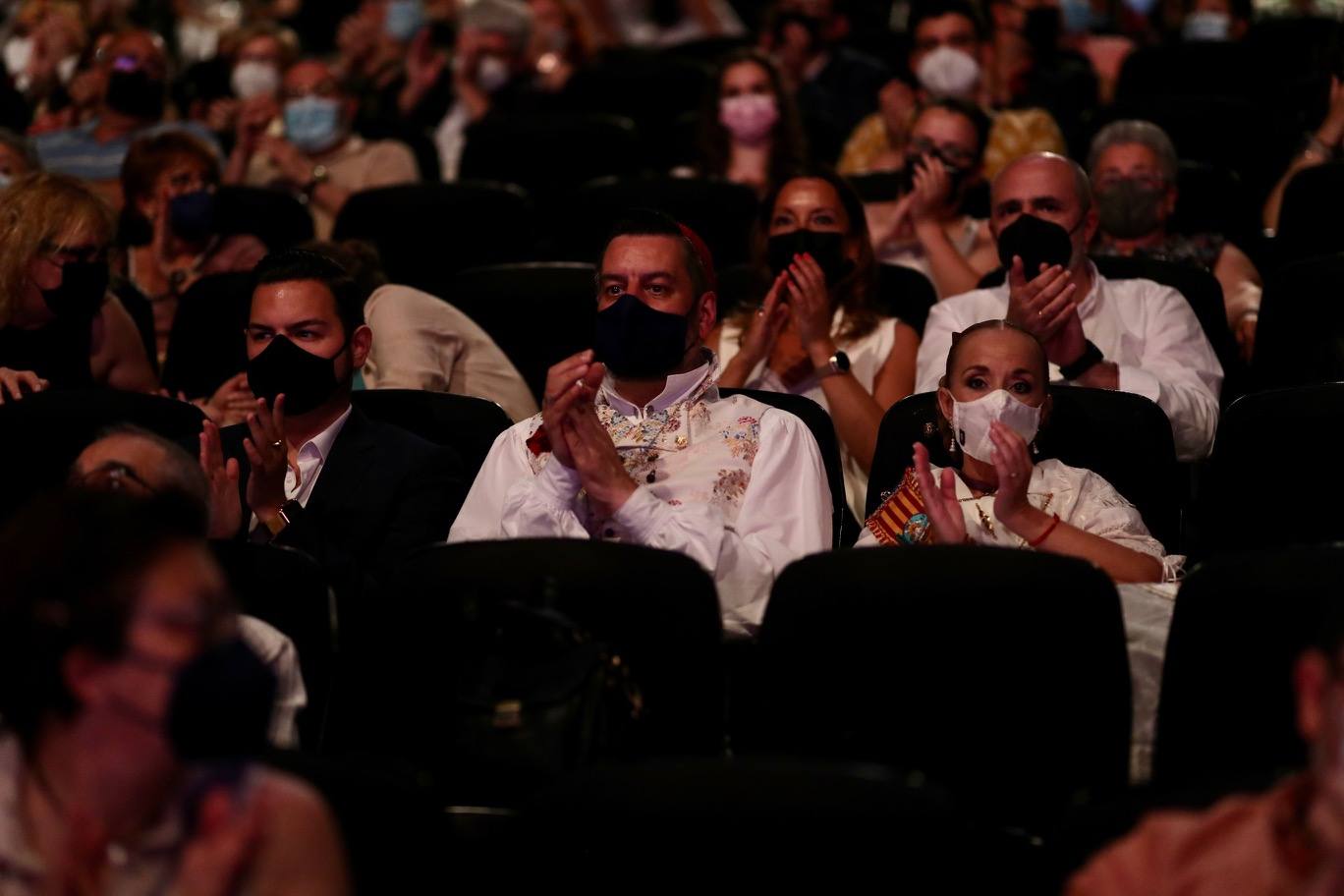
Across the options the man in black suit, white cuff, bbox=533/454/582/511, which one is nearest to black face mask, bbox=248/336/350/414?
the man in black suit

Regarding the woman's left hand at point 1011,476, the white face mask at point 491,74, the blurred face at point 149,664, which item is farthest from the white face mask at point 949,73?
the blurred face at point 149,664

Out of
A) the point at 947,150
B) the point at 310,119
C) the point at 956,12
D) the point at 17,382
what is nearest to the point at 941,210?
the point at 947,150

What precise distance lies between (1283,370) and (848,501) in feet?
3.74

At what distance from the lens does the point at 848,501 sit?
4.41 m

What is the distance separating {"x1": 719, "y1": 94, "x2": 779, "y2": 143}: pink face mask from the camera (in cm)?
621

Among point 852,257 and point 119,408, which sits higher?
point 852,257

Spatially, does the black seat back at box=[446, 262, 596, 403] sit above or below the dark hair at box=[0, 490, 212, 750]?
above

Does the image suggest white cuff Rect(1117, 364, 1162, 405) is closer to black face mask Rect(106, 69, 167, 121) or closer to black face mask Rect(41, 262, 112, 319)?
black face mask Rect(41, 262, 112, 319)

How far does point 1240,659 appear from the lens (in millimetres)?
2834

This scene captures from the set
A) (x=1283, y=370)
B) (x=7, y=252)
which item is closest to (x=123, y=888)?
(x=7, y=252)

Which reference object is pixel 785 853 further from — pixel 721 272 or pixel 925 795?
pixel 721 272

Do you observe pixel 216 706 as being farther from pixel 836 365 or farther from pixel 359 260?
pixel 359 260

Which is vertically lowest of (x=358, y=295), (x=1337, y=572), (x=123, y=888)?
(x=123, y=888)

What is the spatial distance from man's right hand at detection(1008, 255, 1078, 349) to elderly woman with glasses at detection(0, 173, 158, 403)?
2.16 metres
